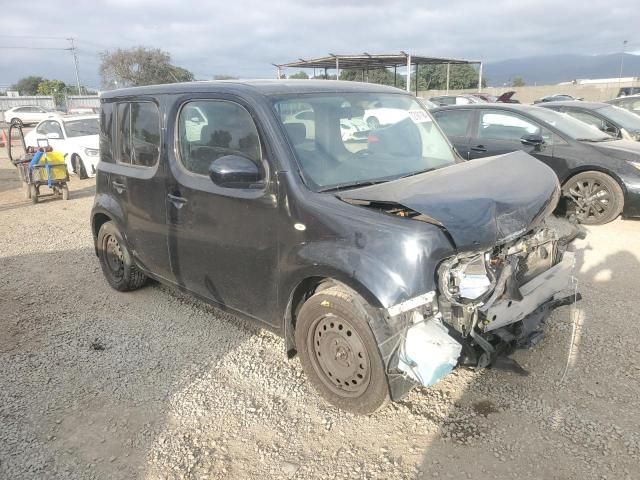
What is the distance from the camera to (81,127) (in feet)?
41.8

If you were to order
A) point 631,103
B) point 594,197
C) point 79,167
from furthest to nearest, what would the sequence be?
point 79,167, point 631,103, point 594,197

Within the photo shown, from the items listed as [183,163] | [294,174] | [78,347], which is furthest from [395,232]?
[78,347]

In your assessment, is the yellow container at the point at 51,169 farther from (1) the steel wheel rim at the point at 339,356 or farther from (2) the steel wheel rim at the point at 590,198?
(2) the steel wheel rim at the point at 590,198

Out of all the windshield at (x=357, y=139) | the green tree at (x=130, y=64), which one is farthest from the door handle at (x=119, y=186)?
the green tree at (x=130, y=64)

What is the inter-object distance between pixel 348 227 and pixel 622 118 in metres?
8.19

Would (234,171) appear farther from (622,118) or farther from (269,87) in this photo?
(622,118)

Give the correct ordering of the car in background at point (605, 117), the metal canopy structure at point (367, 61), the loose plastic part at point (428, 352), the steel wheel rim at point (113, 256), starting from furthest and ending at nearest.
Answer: the metal canopy structure at point (367, 61) → the car in background at point (605, 117) → the steel wheel rim at point (113, 256) → the loose plastic part at point (428, 352)

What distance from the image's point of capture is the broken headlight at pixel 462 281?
8.37 feet

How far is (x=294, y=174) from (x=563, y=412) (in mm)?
2163

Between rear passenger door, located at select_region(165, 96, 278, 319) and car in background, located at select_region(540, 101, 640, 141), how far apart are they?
23.8 ft

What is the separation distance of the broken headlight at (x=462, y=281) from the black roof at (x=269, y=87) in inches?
63.6

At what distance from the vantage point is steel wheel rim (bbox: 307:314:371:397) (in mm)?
2793

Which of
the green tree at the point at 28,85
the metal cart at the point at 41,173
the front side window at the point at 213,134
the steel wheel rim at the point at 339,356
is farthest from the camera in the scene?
the green tree at the point at 28,85

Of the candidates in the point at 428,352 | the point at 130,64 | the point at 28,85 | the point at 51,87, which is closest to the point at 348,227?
the point at 428,352
